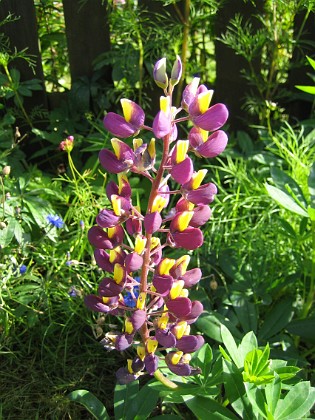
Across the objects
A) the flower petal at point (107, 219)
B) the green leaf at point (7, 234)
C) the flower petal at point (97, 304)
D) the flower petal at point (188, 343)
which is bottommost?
the green leaf at point (7, 234)

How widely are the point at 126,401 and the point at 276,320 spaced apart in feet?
1.93

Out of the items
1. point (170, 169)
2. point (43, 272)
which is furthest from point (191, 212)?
point (43, 272)

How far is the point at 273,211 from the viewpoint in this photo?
7.86ft

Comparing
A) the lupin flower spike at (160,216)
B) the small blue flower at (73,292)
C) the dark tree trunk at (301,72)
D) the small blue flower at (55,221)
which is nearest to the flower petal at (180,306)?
the lupin flower spike at (160,216)

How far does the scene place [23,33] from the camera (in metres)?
2.77

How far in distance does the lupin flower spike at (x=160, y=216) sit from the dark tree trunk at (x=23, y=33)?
1348 millimetres

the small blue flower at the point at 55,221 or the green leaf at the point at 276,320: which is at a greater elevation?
the small blue flower at the point at 55,221

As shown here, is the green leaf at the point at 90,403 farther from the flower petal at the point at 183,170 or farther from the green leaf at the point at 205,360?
the flower petal at the point at 183,170

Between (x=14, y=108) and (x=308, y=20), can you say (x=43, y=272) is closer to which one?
(x=14, y=108)

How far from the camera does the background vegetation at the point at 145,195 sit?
206 cm

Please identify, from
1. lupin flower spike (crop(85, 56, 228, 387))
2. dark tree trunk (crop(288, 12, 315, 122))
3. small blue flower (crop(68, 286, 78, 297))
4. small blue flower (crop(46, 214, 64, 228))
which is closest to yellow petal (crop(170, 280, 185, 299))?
lupin flower spike (crop(85, 56, 228, 387))

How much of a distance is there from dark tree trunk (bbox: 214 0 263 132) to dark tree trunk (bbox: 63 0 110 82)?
0.51m

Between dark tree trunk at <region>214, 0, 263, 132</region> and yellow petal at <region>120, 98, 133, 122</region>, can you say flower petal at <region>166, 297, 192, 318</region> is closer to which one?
yellow petal at <region>120, 98, 133, 122</region>

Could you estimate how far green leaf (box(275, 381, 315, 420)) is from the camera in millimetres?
1615
